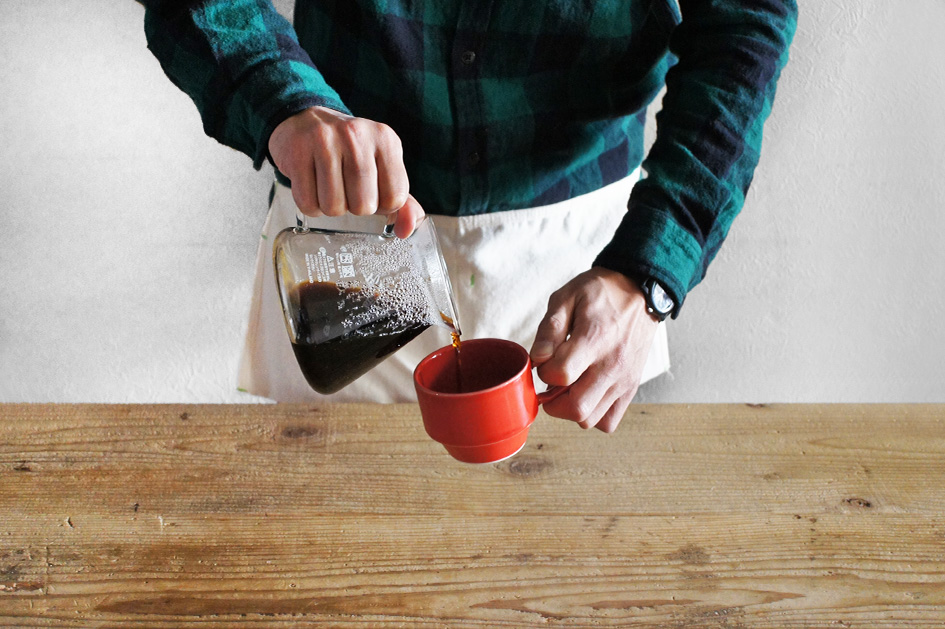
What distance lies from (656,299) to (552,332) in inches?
5.7

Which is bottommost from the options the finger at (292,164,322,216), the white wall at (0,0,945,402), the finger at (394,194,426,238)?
the white wall at (0,0,945,402)

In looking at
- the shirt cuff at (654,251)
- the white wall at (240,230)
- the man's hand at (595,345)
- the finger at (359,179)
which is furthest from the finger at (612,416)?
the white wall at (240,230)

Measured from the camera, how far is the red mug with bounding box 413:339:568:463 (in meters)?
0.60

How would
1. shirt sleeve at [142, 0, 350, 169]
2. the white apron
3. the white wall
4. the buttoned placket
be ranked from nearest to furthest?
shirt sleeve at [142, 0, 350, 169]
the buttoned placket
the white apron
the white wall

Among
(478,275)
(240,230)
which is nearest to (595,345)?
(478,275)

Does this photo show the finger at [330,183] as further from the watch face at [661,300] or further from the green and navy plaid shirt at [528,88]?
the watch face at [661,300]

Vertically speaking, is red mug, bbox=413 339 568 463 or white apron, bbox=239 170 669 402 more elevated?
red mug, bbox=413 339 568 463

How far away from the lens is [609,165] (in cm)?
104

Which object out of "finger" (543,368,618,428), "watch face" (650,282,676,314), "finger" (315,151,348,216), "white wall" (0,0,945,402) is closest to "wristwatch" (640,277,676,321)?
"watch face" (650,282,676,314)

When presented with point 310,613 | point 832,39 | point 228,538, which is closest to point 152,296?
point 228,538

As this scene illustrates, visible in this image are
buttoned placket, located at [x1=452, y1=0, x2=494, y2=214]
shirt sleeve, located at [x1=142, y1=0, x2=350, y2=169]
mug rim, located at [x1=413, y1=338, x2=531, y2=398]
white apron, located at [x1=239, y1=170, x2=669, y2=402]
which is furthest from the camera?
white apron, located at [x1=239, y1=170, x2=669, y2=402]

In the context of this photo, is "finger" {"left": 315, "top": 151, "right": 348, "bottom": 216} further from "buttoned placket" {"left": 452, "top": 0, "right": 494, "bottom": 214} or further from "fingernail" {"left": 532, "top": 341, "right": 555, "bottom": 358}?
"buttoned placket" {"left": 452, "top": 0, "right": 494, "bottom": 214}

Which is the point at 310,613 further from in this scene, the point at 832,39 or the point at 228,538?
the point at 832,39

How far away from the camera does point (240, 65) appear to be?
737 mm
